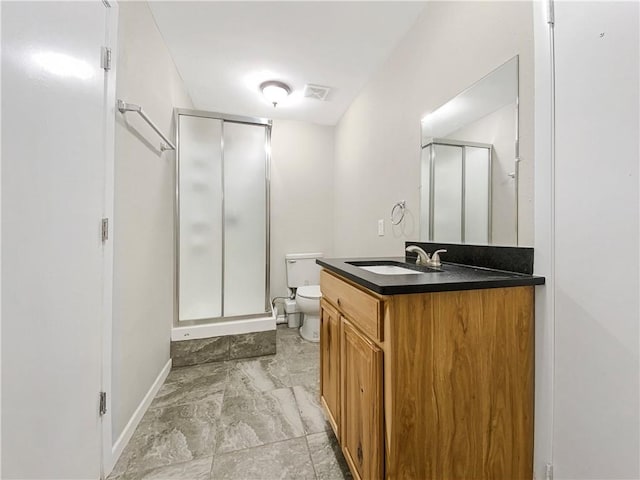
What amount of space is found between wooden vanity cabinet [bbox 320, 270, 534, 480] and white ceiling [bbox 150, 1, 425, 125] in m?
1.68

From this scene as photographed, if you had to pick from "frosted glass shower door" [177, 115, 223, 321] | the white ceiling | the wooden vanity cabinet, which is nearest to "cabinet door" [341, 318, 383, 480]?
the wooden vanity cabinet

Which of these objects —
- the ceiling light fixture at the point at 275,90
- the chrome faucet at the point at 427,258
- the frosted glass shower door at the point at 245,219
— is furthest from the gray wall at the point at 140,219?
the chrome faucet at the point at 427,258

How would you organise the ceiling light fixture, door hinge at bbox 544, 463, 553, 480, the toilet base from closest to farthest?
door hinge at bbox 544, 463, 553, 480
the ceiling light fixture
the toilet base

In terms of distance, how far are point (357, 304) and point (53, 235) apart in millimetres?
1023

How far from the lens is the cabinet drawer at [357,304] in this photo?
33.3 inches

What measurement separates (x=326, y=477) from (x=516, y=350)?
92 centimetres

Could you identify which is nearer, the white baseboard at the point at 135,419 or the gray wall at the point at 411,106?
the gray wall at the point at 411,106

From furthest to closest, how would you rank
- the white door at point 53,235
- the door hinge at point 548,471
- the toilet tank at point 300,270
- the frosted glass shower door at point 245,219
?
the toilet tank at point 300,270 < the frosted glass shower door at point 245,219 < the door hinge at point 548,471 < the white door at point 53,235

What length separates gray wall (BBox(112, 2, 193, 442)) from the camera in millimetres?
1229

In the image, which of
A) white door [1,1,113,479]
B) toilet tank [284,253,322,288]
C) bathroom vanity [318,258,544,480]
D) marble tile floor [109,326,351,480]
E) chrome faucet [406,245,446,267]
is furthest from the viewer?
toilet tank [284,253,322,288]

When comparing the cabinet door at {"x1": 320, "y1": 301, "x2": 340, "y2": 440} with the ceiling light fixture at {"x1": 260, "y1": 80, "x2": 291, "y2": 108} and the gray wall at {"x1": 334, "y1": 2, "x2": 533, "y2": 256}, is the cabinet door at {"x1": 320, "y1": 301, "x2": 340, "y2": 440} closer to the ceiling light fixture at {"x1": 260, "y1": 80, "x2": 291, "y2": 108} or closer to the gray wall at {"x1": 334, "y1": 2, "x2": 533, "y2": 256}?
the gray wall at {"x1": 334, "y1": 2, "x2": 533, "y2": 256}

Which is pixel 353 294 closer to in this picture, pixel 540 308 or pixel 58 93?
pixel 540 308

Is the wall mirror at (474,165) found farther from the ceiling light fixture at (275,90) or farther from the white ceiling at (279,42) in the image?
the ceiling light fixture at (275,90)

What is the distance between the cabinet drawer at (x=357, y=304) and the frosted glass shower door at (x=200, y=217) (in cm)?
140
